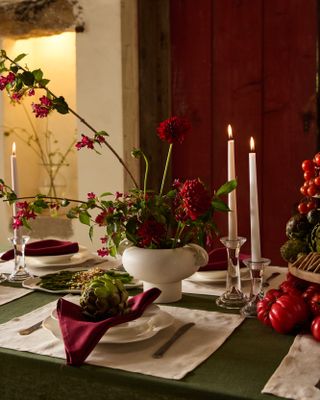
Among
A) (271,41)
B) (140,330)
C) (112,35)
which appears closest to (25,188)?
(112,35)

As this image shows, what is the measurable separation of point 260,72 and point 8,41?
1438 millimetres

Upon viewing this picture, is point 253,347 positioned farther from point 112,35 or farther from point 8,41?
point 8,41

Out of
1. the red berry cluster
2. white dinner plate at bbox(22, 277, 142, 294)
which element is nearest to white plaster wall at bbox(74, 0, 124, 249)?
white dinner plate at bbox(22, 277, 142, 294)

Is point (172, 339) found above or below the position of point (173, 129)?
below

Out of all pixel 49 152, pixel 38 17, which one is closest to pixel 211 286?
pixel 38 17

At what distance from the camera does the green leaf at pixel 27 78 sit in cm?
141

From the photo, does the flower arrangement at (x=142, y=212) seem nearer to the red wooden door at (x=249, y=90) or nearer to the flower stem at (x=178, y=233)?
the flower stem at (x=178, y=233)

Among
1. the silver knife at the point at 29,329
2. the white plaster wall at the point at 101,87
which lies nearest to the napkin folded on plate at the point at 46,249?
the silver knife at the point at 29,329

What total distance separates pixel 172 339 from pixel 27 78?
69 cm

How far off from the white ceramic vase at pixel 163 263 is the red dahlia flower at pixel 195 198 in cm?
15

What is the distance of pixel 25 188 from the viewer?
3.66 meters

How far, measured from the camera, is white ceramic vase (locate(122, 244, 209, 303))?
1.32 m

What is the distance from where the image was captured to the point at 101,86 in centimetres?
311

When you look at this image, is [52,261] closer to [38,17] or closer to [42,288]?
[42,288]
